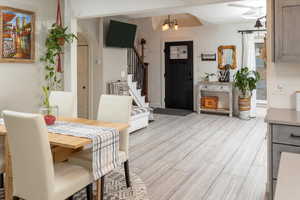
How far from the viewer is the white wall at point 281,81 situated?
110 inches

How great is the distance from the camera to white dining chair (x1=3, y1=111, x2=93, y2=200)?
185cm

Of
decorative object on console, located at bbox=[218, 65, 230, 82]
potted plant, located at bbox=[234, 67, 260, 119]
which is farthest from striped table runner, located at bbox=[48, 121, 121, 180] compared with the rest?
decorative object on console, located at bbox=[218, 65, 230, 82]

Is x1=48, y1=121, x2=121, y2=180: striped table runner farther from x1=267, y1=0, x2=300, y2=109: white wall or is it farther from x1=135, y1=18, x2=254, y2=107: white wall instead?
x1=135, y1=18, x2=254, y2=107: white wall

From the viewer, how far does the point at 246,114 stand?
721 centimetres

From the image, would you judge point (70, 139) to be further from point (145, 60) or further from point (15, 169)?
point (145, 60)

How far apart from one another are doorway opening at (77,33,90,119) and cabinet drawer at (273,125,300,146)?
493 centimetres

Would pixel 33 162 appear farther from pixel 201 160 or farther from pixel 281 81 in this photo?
pixel 201 160

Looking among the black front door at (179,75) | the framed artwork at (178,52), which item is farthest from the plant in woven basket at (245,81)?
the framed artwork at (178,52)

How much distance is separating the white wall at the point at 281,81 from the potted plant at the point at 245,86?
4.41m

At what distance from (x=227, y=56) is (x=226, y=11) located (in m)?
1.99

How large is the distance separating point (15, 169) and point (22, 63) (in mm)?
2545

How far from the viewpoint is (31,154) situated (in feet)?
6.26

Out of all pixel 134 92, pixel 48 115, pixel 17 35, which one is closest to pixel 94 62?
pixel 134 92

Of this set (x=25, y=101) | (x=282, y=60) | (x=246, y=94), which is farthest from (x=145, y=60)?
(x=282, y=60)
